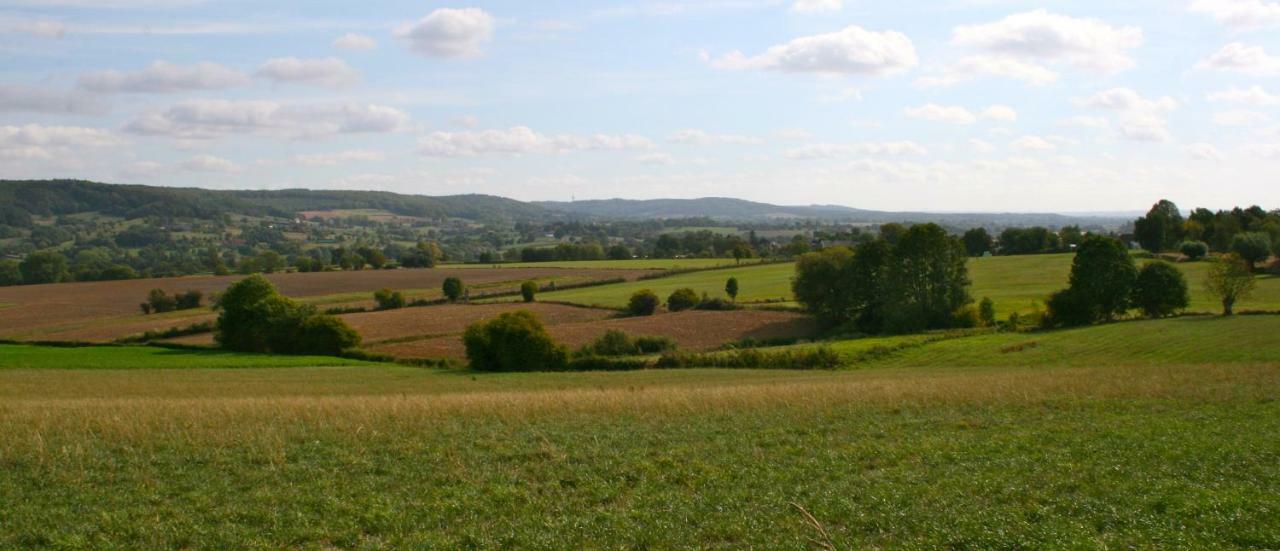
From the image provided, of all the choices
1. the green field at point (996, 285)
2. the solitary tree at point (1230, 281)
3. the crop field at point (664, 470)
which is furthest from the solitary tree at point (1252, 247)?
the crop field at point (664, 470)

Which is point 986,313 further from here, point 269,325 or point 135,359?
point 135,359

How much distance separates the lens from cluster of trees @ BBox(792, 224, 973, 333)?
232 feet

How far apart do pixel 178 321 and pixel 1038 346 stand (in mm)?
66849

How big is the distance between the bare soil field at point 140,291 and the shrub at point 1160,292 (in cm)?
6251

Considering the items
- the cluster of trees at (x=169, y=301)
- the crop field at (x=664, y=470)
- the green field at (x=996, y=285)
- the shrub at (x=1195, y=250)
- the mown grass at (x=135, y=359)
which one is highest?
the shrub at (x=1195, y=250)

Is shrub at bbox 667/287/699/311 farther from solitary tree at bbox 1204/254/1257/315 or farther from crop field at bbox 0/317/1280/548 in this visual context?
crop field at bbox 0/317/1280/548

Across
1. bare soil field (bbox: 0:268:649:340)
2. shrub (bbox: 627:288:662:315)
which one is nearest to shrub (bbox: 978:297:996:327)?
shrub (bbox: 627:288:662:315)

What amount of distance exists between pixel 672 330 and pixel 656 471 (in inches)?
2179

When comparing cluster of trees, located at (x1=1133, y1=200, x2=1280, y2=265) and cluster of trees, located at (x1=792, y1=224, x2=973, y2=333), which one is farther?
cluster of trees, located at (x1=1133, y1=200, x2=1280, y2=265)

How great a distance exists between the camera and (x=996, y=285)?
306 ft

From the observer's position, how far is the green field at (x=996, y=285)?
242 ft

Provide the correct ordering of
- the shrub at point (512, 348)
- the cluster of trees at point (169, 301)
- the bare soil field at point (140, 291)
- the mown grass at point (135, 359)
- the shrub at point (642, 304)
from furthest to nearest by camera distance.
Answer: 1. the cluster of trees at point (169, 301)
2. the shrub at point (642, 304)
3. the bare soil field at point (140, 291)
4. the shrub at point (512, 348)
5. the mown grass at point (135, 359)

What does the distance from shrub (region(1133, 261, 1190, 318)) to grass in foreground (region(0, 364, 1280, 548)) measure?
4393cm

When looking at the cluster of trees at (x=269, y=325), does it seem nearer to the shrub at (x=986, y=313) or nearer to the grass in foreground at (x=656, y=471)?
the grass in foreground at (x=656, y=471)
